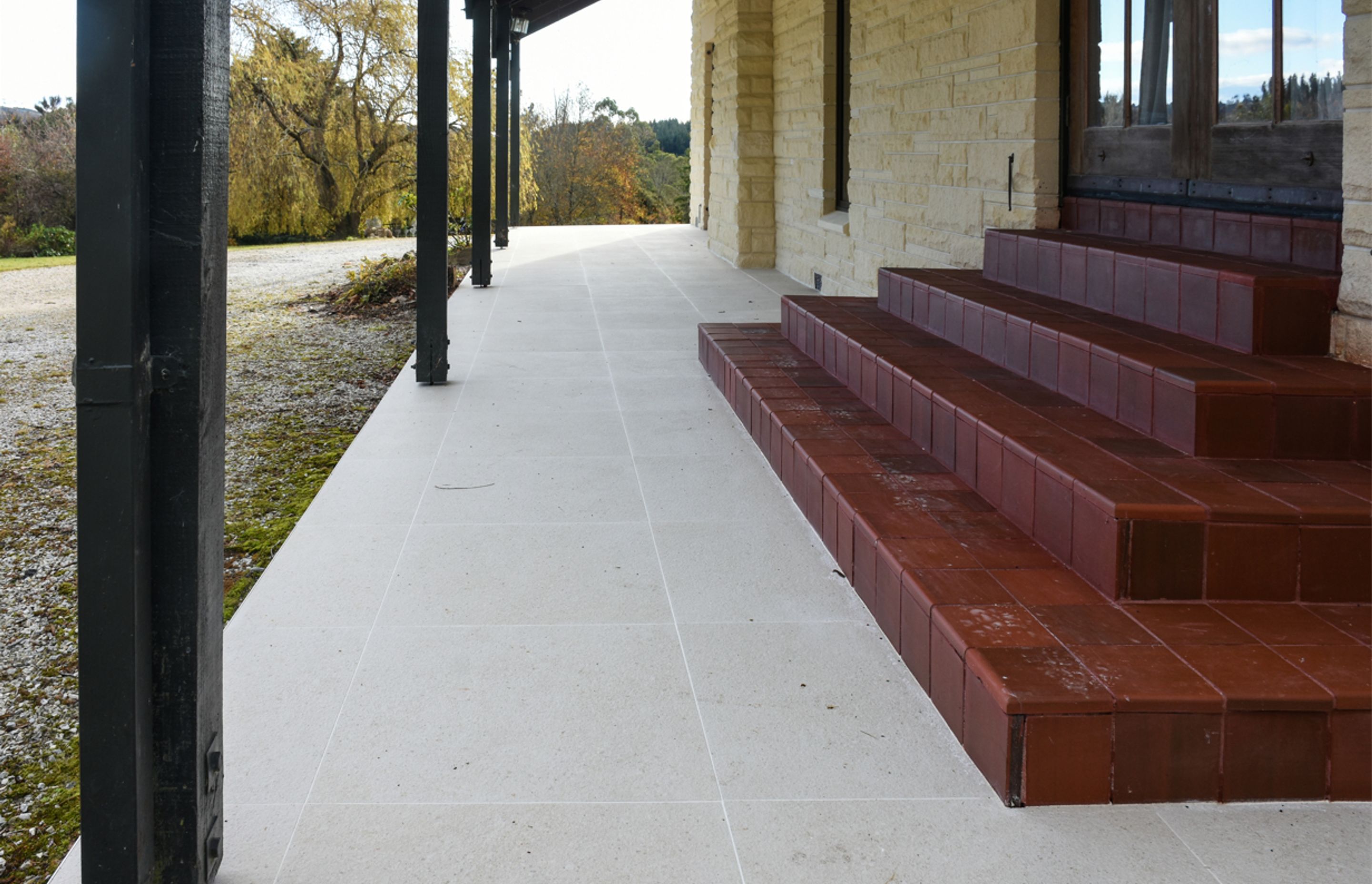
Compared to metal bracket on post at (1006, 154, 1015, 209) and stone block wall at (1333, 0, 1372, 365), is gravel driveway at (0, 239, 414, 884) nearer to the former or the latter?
stone block wall at (1333, 0, 1372, 365)

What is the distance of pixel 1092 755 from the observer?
2012 mm

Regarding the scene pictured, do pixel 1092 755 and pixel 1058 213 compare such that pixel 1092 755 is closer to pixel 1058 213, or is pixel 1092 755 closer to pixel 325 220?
pixel 1058 213

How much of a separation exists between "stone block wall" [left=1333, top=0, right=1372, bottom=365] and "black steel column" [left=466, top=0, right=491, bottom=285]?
6.71 m

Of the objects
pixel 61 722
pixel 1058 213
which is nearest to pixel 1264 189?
pixel 1058 213

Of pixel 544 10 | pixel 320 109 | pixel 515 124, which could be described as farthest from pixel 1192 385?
pixel 320 109

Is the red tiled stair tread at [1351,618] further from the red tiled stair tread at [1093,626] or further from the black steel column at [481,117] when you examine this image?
the black steel column at [481,117]

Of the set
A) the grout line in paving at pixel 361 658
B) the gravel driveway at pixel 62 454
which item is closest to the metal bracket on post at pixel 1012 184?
the grout line in paving at pixel 361 658

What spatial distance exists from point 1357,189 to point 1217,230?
118cm

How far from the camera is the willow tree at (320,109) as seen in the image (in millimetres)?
18266

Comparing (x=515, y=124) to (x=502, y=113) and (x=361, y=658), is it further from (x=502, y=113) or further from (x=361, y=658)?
(x=361, y=658)

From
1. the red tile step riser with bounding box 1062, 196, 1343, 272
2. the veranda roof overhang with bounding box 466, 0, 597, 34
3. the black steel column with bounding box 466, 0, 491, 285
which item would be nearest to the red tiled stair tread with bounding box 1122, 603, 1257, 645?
the red tile step riser with bounding box 1062, 196, 1343, 272

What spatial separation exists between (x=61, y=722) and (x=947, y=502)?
2168 millimetres

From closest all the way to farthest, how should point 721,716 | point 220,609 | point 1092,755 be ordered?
point 220,609 → point 1092,755 → point 721,716

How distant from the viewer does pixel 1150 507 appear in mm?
2410
